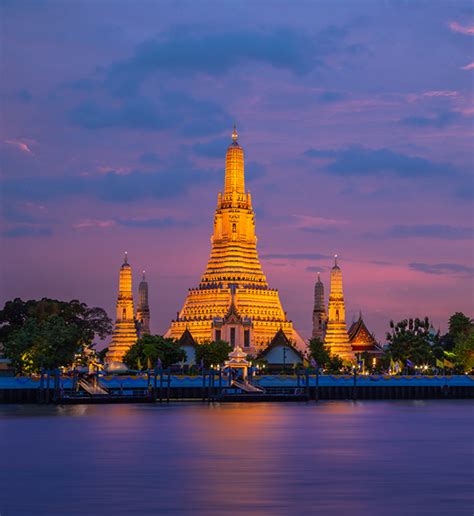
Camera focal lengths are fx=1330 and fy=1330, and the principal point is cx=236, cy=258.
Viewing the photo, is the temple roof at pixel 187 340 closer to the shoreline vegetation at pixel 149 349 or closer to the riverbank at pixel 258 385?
the shoreline vegetation at pixel 149 349

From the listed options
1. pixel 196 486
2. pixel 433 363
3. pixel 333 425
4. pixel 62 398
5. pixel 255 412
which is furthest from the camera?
pixel 433 363

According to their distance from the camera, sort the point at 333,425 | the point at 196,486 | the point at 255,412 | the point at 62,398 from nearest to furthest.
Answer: the point at 196,486
the point at 333,425
the point at 255,412
the point at 62,398

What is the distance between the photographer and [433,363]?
15750cm

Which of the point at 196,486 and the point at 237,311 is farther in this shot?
the point at 237,311

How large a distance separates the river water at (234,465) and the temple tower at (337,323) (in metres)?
92.7

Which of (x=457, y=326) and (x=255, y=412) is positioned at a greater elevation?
(x=457, y=326)

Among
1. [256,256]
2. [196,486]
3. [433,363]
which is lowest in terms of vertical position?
[196,486]

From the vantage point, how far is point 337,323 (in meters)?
182

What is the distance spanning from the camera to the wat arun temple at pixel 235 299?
177875 millimetres

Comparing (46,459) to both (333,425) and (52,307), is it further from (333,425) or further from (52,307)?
(52,307)

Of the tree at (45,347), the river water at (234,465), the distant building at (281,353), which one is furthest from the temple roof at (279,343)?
the river water at (234,465)

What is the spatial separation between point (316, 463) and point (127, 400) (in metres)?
63.7

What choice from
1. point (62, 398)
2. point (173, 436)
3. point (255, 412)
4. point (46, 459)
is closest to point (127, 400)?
point (62, 398)

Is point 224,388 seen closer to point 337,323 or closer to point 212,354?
point 212,354
